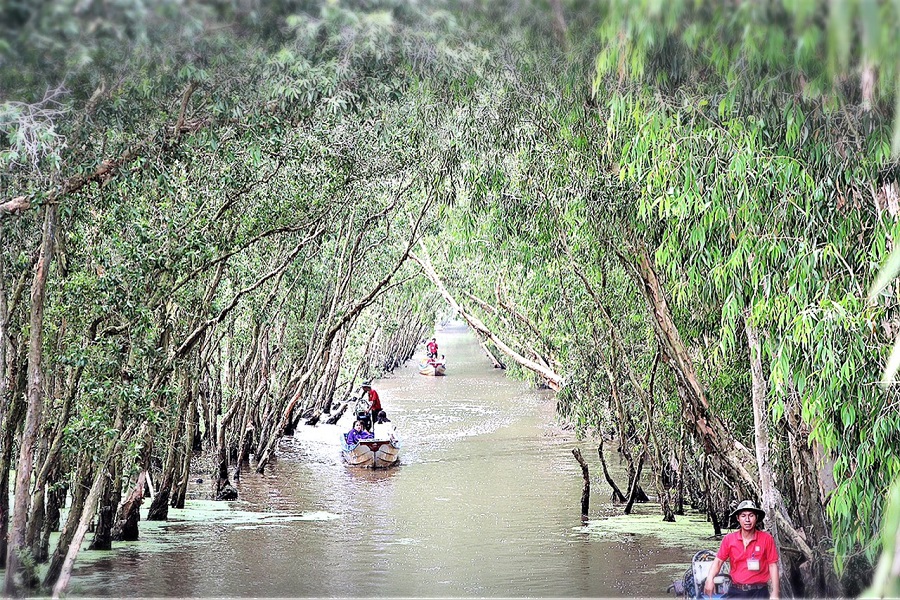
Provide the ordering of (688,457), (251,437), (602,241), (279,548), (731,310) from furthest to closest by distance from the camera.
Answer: (251,437) → (688,457) → (279,548) → (602,241) → (731,310)

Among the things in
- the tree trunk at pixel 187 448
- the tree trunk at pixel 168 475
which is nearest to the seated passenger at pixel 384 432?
the tree trunk at pixel 187 448

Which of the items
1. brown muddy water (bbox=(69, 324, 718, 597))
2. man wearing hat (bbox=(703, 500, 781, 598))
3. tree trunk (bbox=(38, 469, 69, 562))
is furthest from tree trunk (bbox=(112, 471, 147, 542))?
man wearing hat (bbox=(703, 500, 781, 598))

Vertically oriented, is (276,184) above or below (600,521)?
above

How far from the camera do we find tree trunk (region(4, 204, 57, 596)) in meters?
8.79

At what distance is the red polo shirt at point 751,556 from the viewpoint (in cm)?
870

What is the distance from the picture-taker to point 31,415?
906 cm

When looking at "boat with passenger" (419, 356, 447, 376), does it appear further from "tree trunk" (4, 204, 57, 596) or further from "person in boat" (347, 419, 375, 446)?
"tree trunk" (4, 204, 57, 596)

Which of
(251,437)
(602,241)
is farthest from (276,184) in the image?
(251,437)

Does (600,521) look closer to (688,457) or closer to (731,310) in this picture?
(688,457)

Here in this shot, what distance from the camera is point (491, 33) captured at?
880 centimetres

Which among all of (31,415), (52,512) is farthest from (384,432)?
(31,415)

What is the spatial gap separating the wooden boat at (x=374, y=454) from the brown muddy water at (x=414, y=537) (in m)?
0.36

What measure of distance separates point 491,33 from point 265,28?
7.11ft

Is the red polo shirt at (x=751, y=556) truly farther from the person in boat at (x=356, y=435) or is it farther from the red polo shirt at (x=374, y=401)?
the red polo shirt at (x=374, y=401)
